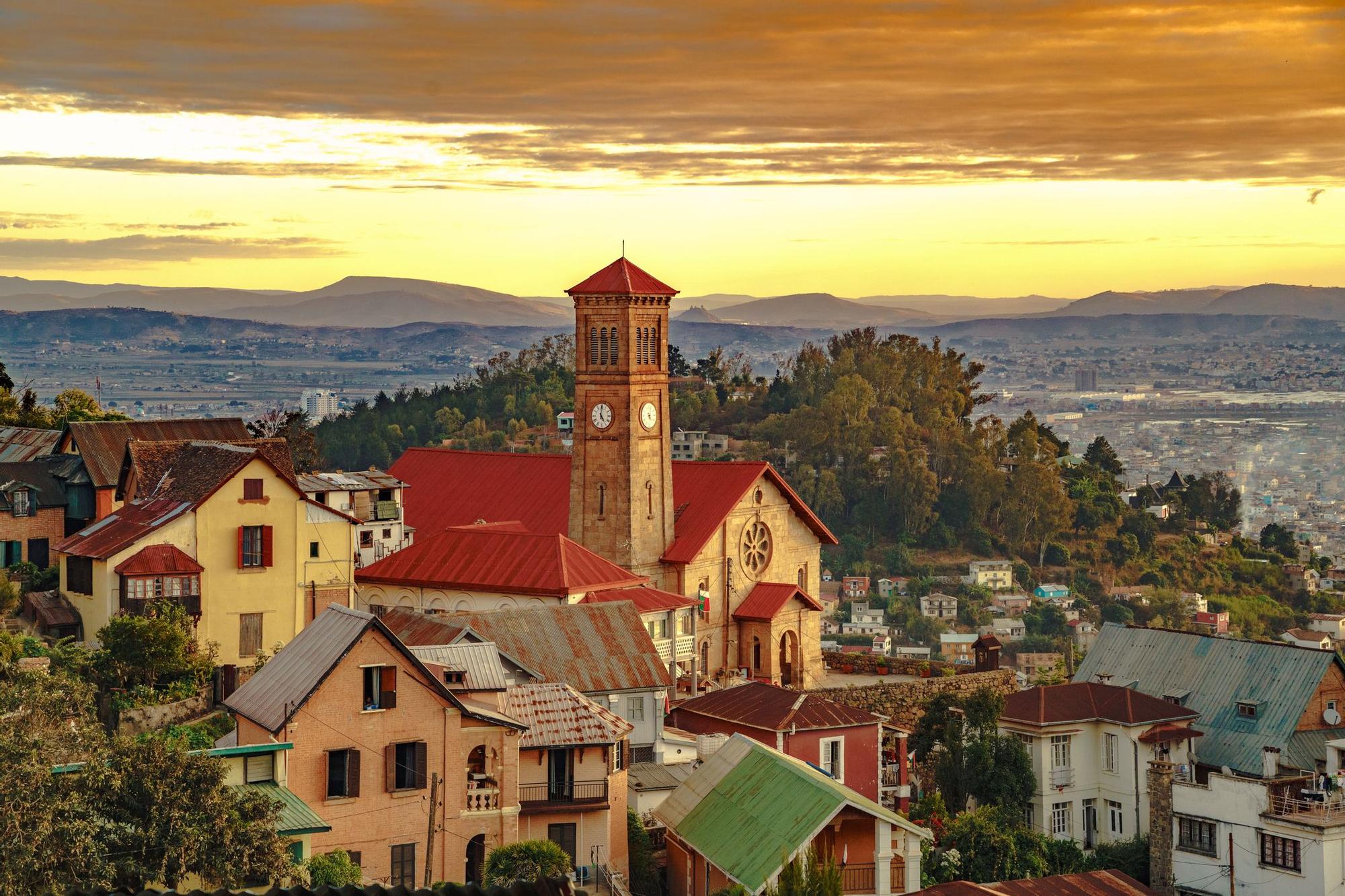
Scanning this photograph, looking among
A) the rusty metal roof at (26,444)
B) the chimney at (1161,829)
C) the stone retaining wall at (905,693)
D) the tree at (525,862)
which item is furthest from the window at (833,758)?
the rusty metal roof at (26,444)

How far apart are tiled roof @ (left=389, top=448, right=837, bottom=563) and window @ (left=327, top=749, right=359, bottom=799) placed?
28.7 m

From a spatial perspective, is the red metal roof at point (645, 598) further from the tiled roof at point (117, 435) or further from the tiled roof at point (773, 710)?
the tiled roof at point (117, 435)

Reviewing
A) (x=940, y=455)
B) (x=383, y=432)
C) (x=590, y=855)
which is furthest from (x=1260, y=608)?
(x=590, y=855)

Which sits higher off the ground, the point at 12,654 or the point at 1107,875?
the point at 12,654

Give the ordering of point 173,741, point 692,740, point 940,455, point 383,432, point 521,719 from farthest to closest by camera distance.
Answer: point 383,432 < point 940,455 < point 692,740 < point 521,719 < point 173,741

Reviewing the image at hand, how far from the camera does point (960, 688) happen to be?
6294 cm

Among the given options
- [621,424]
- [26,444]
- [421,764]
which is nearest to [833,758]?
[421,764]

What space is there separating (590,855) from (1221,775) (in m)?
17.2

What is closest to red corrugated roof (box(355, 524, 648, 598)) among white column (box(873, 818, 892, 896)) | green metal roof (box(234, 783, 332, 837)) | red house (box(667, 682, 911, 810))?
red house (box(667, 682, 911, 810))

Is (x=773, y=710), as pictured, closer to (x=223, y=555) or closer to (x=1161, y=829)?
(x=1161, y=829)

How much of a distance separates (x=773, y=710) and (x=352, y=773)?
1532cm

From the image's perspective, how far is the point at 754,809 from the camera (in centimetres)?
3681

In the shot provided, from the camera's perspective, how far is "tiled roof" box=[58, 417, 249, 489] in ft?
174

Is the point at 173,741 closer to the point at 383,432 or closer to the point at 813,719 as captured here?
the point at 813,719
